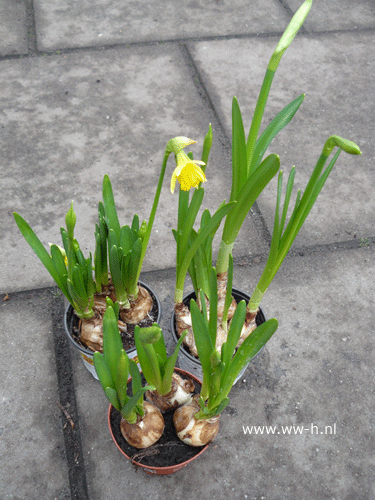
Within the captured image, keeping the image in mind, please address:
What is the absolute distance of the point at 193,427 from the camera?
1209 mm

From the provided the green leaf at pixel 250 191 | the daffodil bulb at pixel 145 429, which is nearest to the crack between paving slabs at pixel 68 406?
the daffodil bulb at pixel 145 429

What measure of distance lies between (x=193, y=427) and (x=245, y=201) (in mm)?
628

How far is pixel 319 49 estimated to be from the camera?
9.83 feet

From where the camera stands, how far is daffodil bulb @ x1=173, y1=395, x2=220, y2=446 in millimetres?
1211

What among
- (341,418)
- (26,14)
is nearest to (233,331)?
(341,418)

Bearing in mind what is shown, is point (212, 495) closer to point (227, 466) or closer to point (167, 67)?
point (227, 466)

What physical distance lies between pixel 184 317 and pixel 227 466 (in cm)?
48

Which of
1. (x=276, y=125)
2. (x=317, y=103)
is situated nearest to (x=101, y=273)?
(x=276, y=125)

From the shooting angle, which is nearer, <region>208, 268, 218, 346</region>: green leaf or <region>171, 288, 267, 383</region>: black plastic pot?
<region>208, 268, 218, 346</region>: green leaf

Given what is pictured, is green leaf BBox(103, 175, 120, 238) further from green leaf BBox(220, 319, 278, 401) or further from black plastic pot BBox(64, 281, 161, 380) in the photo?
green leaf BBox(220, 319, 278, 401)

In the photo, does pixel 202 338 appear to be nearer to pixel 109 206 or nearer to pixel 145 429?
pixel 145 429

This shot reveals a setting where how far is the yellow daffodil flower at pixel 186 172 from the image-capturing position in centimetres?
96

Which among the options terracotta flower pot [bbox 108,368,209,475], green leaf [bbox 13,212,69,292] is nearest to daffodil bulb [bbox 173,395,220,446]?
terracotta flower pot [bbox 108,368,209,475]

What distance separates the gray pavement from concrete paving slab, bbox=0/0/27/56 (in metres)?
0.02
